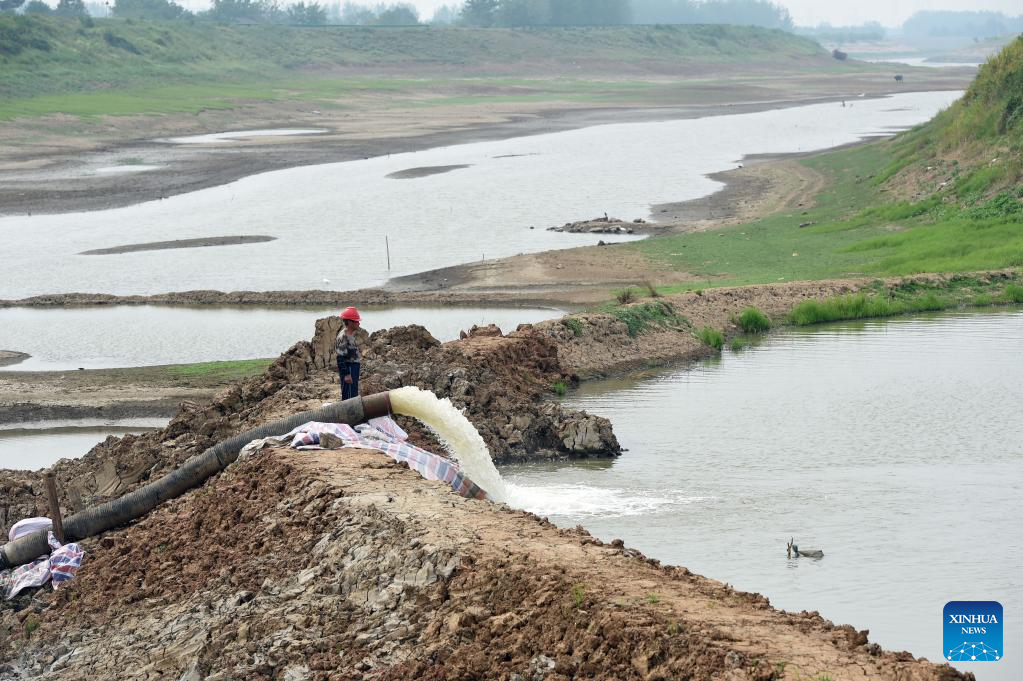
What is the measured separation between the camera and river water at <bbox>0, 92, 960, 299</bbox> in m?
37.3

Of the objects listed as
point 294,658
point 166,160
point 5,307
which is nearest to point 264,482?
point 294,658

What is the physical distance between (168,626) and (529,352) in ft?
38.1

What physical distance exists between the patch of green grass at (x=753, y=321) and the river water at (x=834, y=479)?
1440 millimetres

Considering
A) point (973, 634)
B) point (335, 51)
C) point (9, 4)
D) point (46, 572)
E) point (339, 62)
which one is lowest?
point (973, 634)

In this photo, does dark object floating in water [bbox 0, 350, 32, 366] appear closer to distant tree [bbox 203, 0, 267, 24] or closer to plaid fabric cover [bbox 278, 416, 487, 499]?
plaid fabric cover [bbox 278, 416, 487, 499]

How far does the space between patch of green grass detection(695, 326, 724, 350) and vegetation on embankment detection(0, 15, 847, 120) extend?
5005 centimetres

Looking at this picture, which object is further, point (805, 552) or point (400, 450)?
point (400, 450)

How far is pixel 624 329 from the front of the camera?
26.2m

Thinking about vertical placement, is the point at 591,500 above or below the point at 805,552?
below

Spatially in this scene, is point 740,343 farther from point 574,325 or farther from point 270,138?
point 270,138

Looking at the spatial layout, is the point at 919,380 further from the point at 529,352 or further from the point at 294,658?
the point at 294,658

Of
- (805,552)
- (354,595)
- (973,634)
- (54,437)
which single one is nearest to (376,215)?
(54,437)

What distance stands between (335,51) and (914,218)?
90700 millimetres

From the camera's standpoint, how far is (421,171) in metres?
59.8
